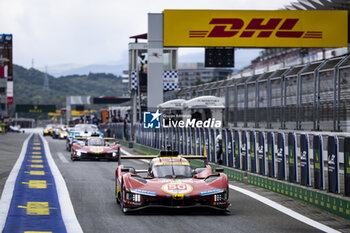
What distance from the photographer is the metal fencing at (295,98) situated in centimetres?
2034

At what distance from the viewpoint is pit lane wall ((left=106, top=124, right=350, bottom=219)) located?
12.2 metres

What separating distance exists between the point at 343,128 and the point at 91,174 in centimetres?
777

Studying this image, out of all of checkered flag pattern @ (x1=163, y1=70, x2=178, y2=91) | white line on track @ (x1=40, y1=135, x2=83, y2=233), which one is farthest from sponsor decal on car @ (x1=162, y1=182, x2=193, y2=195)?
checkered flag pattern @ (x1=163, y1=70, x2=178, y2=91)

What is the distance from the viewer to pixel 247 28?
2892 cm

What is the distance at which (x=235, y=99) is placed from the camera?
98.3 feet

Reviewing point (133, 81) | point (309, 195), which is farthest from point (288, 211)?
point (133, 81)

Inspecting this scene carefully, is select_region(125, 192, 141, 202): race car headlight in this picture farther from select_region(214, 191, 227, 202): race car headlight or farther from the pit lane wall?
the pit lane wall

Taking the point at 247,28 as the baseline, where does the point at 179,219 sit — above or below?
below

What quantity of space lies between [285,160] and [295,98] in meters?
8.56

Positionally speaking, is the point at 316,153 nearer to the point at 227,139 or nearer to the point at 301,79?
the point at 227,139

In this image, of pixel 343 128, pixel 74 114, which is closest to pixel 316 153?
pixel 343 128

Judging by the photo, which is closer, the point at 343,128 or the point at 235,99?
the point at 343,128

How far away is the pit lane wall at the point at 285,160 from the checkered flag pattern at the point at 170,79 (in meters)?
27.3

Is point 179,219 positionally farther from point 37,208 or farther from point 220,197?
point 37,208
